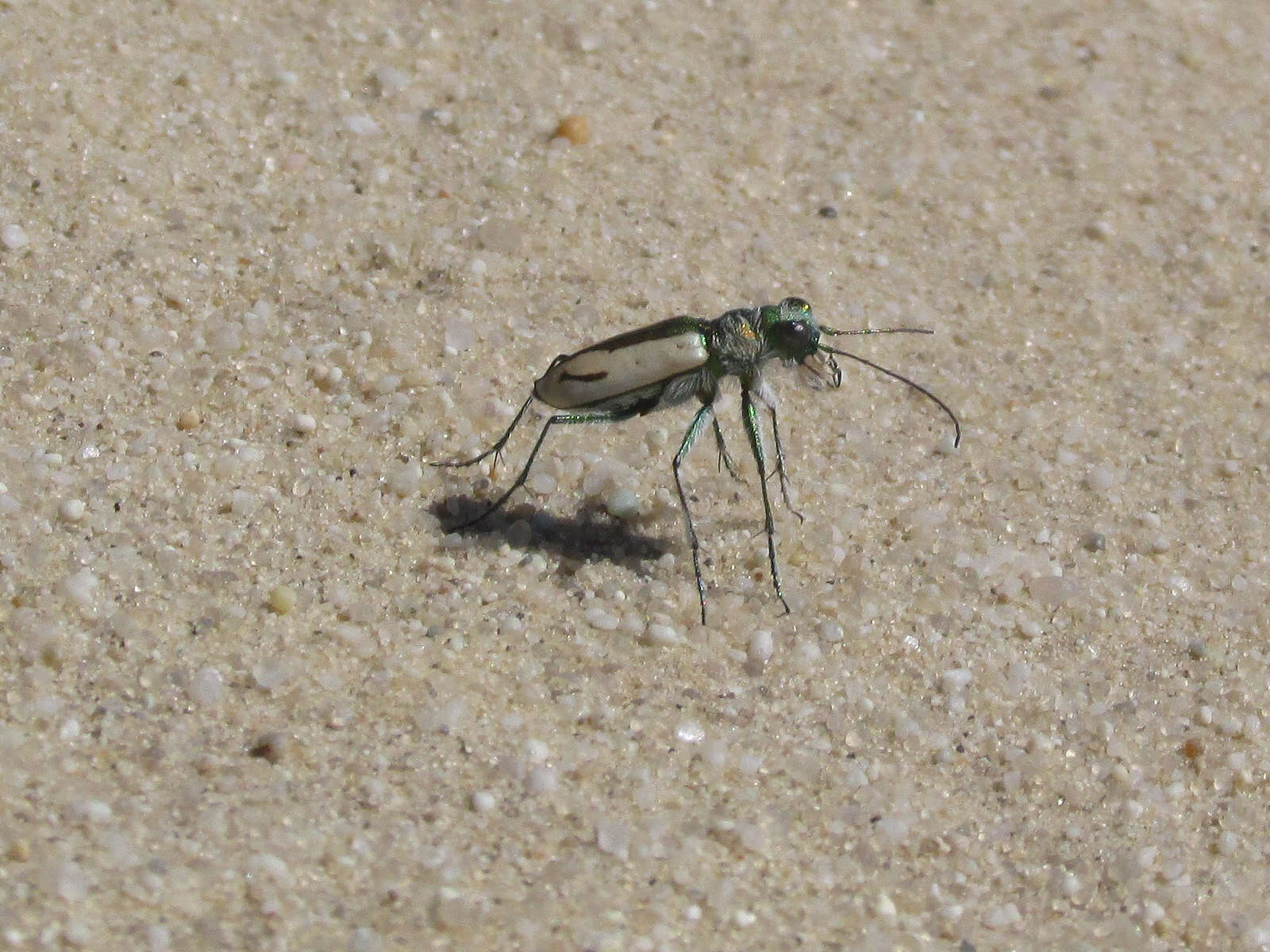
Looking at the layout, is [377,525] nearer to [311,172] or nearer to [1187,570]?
[311,172]

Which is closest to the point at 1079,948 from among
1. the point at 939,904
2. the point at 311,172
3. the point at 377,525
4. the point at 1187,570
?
the point at 939,904

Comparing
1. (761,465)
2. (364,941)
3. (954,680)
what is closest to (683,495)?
(761,465)

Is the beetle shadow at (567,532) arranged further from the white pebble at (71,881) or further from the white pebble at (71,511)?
the white pebble at (71,881)

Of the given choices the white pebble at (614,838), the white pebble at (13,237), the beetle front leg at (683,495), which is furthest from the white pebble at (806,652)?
the white pebble at (13,237)

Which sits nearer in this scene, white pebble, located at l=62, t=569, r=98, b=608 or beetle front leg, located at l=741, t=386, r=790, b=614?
white pebble, located at l=62, t=569, r=98, b=608

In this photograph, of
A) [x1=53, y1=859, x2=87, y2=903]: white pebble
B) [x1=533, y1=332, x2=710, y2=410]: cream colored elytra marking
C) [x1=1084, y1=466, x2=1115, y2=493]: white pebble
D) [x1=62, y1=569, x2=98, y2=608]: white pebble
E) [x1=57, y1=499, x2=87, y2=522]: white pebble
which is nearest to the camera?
[x1=53, y1=859, x2=87, y2=903]: white pebble

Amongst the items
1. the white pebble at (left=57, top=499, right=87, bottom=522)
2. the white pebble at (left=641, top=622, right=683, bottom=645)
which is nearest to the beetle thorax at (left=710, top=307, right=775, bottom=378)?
the white pebble at (left=641, top=622, right=683, bottom=645)

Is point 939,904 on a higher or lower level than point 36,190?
lower

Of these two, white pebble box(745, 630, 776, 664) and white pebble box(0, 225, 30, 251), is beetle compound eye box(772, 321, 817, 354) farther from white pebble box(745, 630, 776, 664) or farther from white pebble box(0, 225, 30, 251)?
white pebble box(0, 225, 30, 251)
